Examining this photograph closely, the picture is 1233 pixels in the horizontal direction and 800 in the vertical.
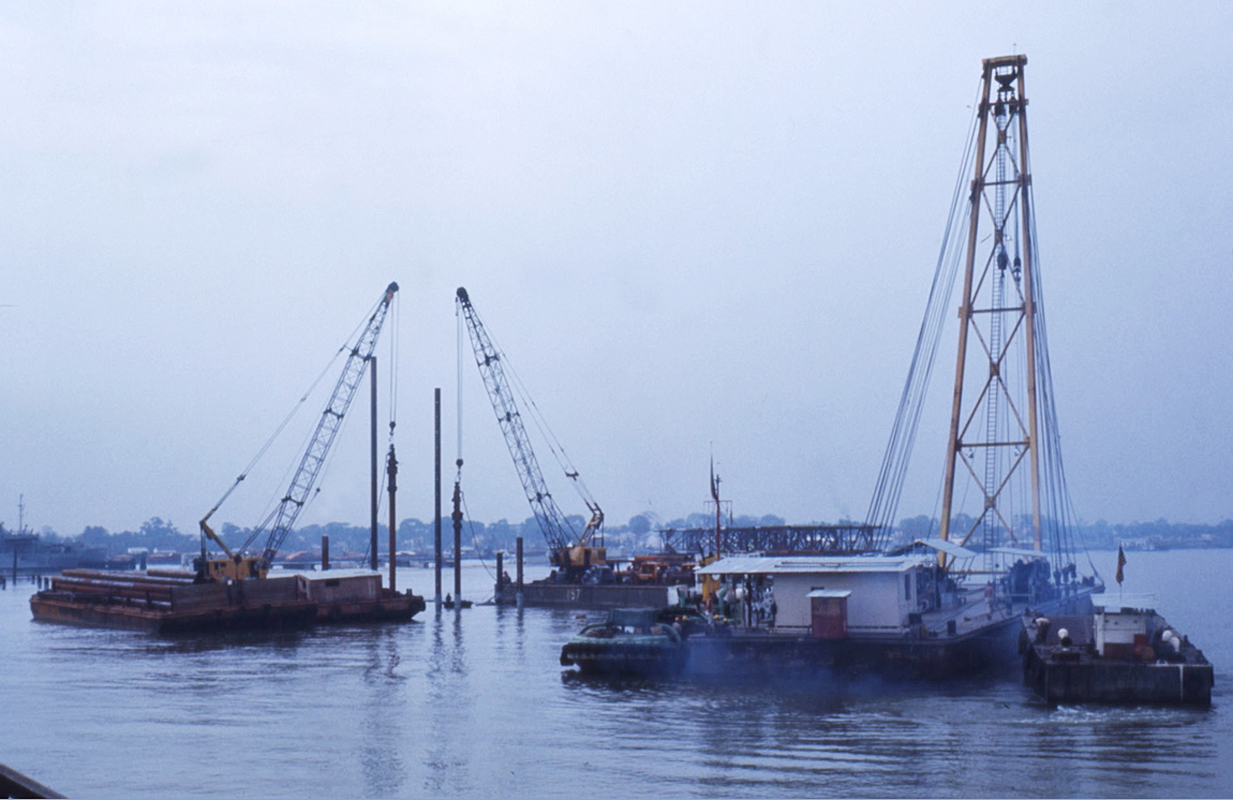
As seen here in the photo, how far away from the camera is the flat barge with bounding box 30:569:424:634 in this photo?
6275 centimetres

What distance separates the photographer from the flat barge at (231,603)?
62.8 meters

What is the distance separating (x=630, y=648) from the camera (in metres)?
37.4

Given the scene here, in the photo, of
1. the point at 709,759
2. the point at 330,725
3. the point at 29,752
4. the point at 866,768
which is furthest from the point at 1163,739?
the point at 29,752

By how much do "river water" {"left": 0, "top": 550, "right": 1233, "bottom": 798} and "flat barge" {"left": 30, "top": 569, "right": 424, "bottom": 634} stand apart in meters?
→ 18.6

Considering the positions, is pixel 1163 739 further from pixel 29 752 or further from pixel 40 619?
pixel 40 619

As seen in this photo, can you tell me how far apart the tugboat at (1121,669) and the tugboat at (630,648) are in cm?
1058

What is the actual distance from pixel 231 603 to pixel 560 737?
41825 millimetres

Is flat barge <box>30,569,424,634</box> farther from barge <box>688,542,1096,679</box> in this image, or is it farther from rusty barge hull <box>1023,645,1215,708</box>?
rusty barge hull <box>1023,645,1215,708</box>

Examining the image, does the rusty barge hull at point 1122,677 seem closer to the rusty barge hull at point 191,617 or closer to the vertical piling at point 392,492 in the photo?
the rusty barge hull at point 191,617

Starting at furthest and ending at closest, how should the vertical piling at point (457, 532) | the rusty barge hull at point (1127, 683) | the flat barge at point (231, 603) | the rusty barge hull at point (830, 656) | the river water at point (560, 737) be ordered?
the vertical piling at point (457, 532), the flat barge at point (231, 603), the rusty barge hull at point (830, 656), the rusty barge hull at point (1127, 683), the river water at point (560, 737)

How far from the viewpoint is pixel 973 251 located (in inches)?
2076

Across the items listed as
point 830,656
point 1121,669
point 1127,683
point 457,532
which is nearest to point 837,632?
point 830,656

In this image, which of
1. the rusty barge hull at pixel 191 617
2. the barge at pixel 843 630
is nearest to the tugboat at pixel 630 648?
the barge at pixel 843 630

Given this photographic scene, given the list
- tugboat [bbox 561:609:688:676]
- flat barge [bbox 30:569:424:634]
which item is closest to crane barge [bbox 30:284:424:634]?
flat barge [bbox 30:569:424:634]
